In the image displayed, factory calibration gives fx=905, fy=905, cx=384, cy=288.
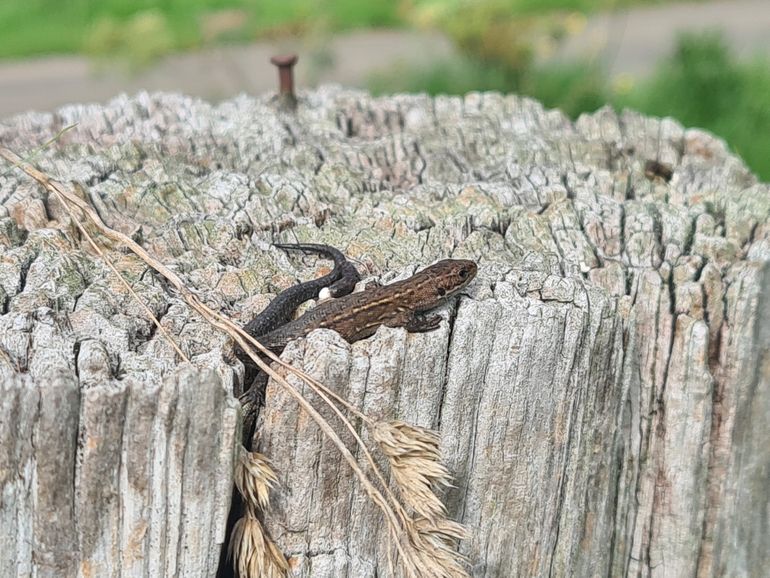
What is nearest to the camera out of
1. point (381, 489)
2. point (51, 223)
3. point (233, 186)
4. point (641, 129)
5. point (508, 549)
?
point (381, 489)

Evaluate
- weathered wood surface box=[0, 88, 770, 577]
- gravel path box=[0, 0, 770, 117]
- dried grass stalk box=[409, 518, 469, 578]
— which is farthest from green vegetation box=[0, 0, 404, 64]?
dried grass stalk box=[409, 518, 469, 578]

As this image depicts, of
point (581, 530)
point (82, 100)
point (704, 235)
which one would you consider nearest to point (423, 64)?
point (82, 100)

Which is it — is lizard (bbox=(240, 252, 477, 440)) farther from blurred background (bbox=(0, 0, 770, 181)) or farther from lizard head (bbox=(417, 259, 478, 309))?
blurred background (bbox=(0, 0, 770, 181))

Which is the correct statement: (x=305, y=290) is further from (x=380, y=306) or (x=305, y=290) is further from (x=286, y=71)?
(x=286, y=71)

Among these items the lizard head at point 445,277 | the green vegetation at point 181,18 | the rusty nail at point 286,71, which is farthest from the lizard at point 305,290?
the green vegetation at point 181,18

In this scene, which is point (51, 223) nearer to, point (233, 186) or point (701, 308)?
point (233, 186)

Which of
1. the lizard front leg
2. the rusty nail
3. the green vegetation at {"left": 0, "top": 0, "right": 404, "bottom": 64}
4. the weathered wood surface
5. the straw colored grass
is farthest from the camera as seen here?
the green vegetation at {"left": 0, "top": 0, "right": 404, "bottom": 64}
